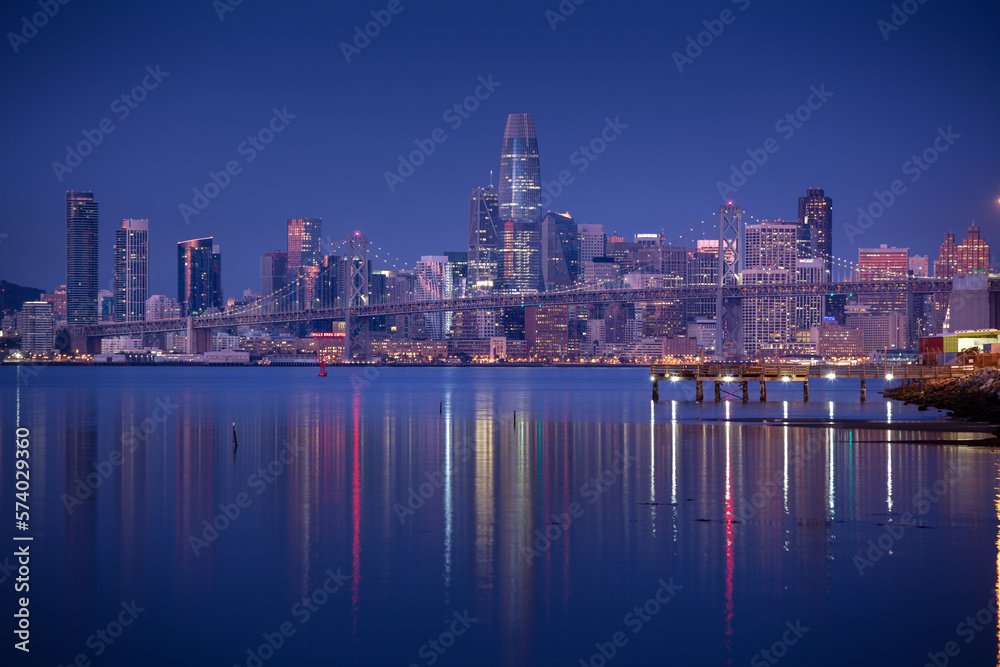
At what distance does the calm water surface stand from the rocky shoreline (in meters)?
9.90

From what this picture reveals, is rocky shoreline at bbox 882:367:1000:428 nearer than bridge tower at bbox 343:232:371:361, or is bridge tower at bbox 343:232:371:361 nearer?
rocky shoreline at bbox 882:367:1000:428

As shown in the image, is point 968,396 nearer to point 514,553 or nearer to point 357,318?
point 514,553

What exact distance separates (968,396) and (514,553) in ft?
111

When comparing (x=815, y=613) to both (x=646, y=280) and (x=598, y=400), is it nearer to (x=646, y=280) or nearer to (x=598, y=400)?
(x=598, y=400)

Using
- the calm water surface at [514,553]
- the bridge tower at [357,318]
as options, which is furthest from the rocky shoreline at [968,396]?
the bridge tower at [357,318]

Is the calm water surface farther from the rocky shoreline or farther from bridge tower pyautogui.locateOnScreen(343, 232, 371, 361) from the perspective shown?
bridge tower pyautogui.locateOnScreen(343, 232, 371, 361)

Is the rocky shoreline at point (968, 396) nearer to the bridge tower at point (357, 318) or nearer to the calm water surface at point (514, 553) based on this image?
the calm water surface at point (514, 553)

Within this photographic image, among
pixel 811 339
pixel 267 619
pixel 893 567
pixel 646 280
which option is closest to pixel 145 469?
pixel 267 619

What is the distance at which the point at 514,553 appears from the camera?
16297 millimetres

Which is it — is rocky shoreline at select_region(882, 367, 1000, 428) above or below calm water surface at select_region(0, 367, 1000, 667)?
above

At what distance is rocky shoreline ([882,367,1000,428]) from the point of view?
4062 cm

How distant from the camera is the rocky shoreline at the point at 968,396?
40625mm

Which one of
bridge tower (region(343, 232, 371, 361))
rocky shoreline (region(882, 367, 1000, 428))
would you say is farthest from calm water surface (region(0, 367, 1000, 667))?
bridge tower (region(343, 232, 371, 361))

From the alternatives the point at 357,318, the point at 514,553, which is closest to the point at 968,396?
the point at 514,553
